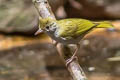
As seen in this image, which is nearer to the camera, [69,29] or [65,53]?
[65,53]

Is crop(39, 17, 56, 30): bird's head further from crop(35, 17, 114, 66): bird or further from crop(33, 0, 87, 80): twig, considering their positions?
crop(33, 0, 87, 80): twig

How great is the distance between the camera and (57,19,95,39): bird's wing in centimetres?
420

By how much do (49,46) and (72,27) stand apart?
3.56 metres

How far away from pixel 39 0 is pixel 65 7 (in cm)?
526

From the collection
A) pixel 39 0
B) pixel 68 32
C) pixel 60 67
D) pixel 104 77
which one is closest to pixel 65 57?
pixel 68 32

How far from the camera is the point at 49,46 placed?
25.5ft

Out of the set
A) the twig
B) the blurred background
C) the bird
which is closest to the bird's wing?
the bird

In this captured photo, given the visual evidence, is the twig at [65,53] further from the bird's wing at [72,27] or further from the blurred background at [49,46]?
the blurred background at [49,46]

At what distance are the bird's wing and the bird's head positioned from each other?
0.21 m

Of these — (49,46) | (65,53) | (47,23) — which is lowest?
(49,46)

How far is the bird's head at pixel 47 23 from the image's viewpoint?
3804 millimetres

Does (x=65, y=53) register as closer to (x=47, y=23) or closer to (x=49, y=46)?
(x=47, y=23)

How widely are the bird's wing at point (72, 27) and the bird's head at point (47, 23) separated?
210 millimetres

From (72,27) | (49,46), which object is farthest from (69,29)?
(49,46)
